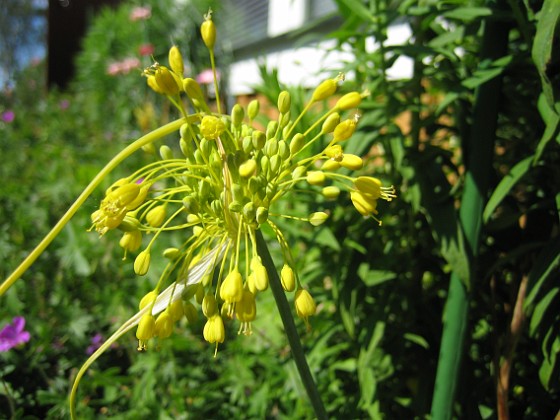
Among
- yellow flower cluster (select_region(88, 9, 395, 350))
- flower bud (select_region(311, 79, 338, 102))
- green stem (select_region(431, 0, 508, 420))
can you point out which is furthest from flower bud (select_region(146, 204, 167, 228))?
green stem (select_region(431, 0, 508, 420))

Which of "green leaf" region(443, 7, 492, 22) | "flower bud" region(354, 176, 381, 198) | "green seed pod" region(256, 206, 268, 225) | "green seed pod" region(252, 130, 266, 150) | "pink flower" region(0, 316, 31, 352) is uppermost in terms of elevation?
"green leaf" region(443, 7, 492, 22)

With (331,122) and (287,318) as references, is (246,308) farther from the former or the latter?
(331,122)

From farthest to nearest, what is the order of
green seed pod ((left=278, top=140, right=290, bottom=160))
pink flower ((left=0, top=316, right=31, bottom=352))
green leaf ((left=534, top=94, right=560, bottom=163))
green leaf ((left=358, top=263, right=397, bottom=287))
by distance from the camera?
pink flower ((left=0, top=316, right=31, bottom=352)) < green leaf ((left=358, top=263, right=397, bottom=287)) < green leaf ((left=534, top=94, right=560, bottom=163)) < green seed pod ((left=278, top=140, right=290, bottom=160))

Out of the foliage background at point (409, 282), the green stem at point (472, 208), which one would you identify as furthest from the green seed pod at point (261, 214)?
the green stem at point (472, 208)

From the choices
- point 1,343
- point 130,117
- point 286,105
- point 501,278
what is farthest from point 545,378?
point 130,117

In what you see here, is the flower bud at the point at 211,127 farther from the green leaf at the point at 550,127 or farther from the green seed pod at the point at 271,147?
the green leaf at the point at 550,127

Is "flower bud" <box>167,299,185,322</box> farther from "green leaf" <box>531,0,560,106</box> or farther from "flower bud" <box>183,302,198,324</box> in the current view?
"green leaf" <box>531,0,560,106</box>
